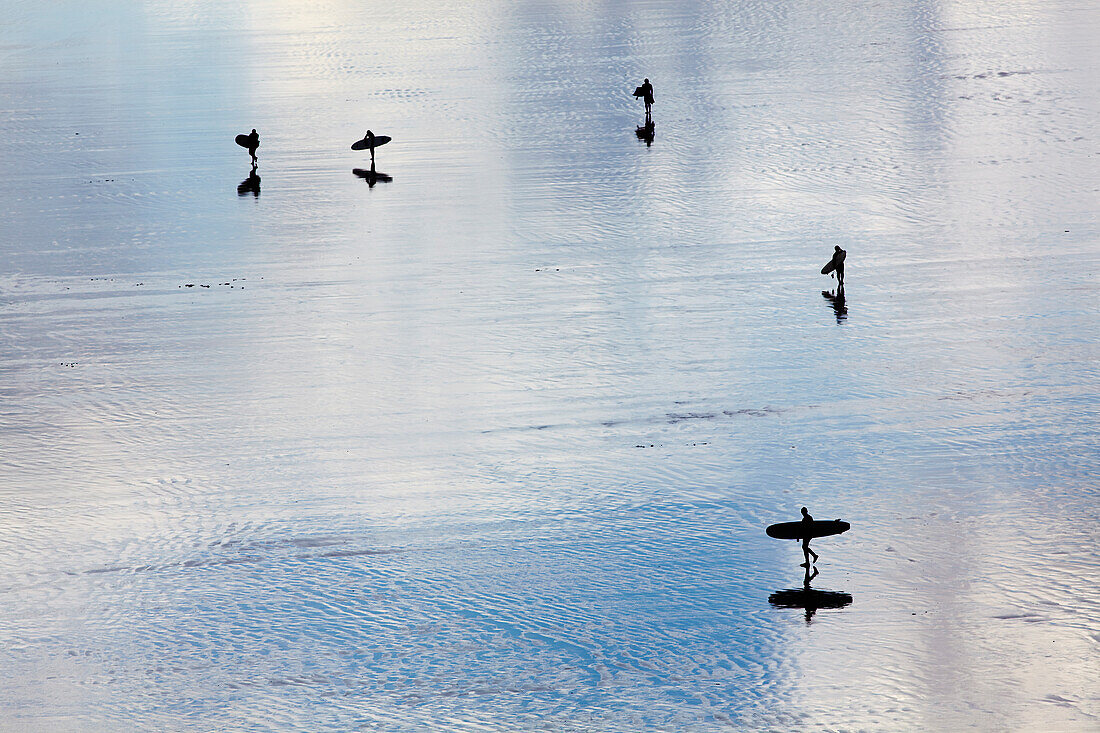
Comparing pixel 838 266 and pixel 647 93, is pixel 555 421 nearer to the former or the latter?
pixel 838 266

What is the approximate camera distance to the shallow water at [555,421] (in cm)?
1332

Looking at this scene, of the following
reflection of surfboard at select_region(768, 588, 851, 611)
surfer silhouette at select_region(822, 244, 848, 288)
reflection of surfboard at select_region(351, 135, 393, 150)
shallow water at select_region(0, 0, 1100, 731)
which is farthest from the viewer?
reflection of surfboard at select_region(351, 135, 393, 150)

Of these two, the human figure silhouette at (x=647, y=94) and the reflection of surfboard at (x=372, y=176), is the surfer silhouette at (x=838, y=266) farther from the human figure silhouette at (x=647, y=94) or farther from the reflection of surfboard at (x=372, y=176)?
the human figure silhouette at (x=647, y=94)

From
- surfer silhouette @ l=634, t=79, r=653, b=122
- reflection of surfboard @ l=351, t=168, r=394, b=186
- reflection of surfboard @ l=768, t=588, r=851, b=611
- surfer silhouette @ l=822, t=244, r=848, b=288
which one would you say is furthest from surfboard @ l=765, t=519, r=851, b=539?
surfer silhouette @ l=634, t=79, r=653, b=122

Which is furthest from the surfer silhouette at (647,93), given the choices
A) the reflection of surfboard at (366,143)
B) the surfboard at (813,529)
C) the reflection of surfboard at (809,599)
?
the reflection of surfboard at (809,599)

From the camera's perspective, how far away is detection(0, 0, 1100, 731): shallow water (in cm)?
1332

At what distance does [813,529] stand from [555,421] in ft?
15.4

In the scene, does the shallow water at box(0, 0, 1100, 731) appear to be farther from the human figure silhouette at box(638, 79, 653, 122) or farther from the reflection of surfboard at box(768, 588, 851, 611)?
the human figure silhouette at box(638, 79, 653, 122)

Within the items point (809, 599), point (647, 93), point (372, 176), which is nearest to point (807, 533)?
point (809, 599)

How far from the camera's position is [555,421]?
60.1ft

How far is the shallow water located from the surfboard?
0.41 m

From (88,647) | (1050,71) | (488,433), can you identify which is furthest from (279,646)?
(1050,71)

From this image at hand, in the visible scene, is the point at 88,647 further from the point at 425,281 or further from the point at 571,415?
the point at 425,281

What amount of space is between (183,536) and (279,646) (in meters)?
2.79
